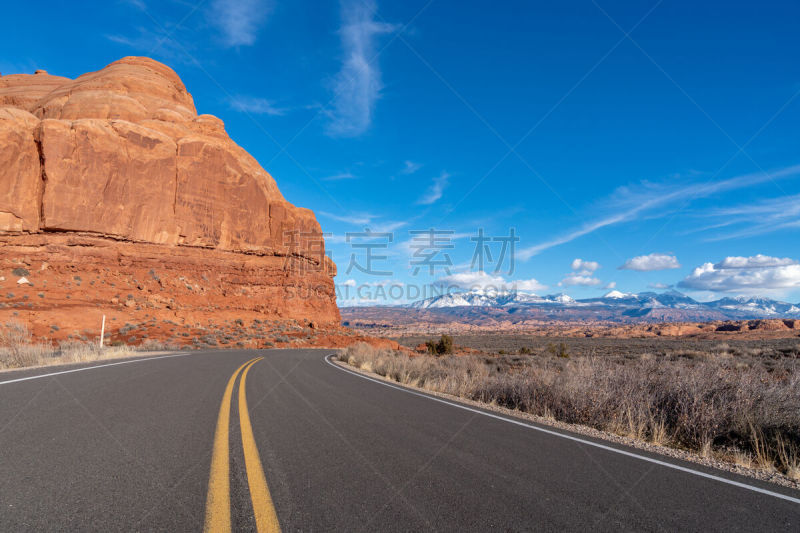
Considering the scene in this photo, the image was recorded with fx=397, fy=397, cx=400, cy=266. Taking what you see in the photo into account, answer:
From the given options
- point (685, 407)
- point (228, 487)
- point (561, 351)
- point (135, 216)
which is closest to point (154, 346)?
point (228, 487)

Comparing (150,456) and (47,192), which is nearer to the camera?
(150,456)

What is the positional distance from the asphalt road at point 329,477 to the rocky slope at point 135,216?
94.2 ft

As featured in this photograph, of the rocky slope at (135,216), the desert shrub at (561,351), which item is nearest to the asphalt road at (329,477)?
the desert shrub at (561,351)

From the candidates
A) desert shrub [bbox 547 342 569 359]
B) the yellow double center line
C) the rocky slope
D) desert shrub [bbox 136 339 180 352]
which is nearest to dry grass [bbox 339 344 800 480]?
the yellow double center line

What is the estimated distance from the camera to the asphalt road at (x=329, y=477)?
2654 mm

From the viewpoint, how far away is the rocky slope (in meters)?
35.6

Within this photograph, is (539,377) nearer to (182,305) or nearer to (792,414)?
(792,414)

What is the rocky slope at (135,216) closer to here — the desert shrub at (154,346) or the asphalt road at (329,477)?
the desert shrub at (154,346)

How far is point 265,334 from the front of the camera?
126ft

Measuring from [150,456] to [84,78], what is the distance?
6951 centimetres

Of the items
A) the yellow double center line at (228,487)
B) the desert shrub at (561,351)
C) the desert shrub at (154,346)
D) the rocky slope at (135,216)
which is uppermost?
the rocky slope at (135,216)

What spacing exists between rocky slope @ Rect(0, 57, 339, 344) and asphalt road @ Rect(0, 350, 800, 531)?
28703 millimetres

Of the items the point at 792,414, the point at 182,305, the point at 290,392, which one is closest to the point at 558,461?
the point at 792,414

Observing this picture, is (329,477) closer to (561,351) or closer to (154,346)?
(154,346)
